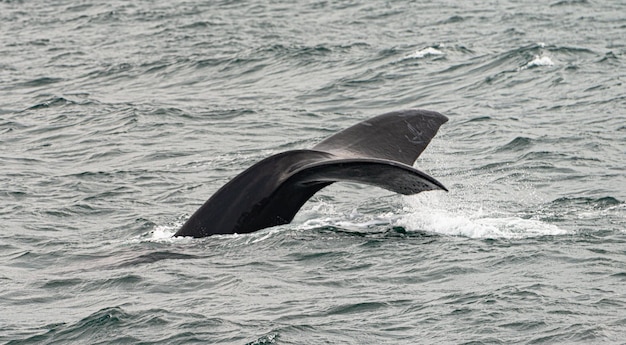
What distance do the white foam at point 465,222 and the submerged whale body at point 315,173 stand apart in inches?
45.4

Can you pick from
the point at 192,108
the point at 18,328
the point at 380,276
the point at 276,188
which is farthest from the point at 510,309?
the point at 192,108

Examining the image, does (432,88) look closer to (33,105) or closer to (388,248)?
(33,105)

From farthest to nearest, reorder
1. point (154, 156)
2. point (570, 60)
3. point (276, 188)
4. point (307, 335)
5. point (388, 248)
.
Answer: point (570, 60)
point (154, 156)
point (388, 248)
point (276, 188)
point (307, 335)

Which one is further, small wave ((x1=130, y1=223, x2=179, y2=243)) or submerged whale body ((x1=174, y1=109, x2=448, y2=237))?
small wave ((x1=130, y1=223, x2=179, y2=243))

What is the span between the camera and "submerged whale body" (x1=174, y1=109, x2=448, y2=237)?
11.2 metres

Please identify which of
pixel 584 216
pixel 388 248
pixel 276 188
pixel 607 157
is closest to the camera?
pixel 276 188

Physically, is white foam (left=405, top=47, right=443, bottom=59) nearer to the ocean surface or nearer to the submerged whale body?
the ocean surface

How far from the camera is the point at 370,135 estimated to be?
41.2 ft

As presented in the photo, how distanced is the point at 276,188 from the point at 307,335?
188 centimetres

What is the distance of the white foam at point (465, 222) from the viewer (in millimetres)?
13102

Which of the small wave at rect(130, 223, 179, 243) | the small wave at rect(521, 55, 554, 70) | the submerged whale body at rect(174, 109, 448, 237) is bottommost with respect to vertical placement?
the small wave at rect(521, 55, 554, 70)

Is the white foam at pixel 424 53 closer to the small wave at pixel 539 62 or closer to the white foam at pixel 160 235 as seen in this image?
the small wave at pixel 539 62

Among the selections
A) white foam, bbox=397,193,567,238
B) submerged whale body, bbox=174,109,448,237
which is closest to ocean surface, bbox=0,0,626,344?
white foam, bbox=397,193,567,238

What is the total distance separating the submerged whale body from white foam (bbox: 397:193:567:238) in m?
1.15
